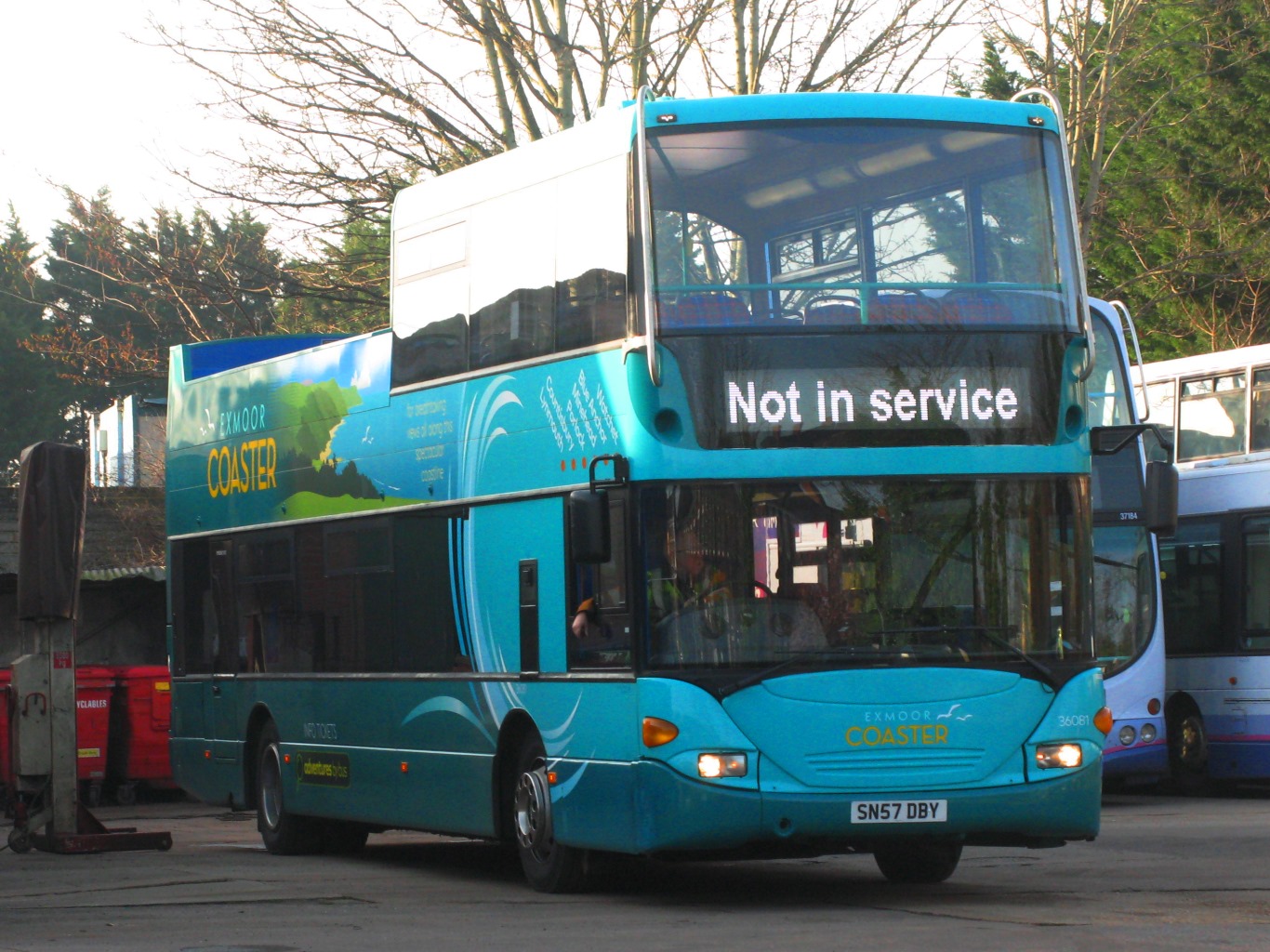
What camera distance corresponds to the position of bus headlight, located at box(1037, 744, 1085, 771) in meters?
11.7

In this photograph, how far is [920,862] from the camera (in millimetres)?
13305

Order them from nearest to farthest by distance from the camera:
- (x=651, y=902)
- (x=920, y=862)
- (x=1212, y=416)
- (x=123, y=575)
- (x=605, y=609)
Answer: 1. (x=605, y=609)
2. (x=651, y=902)
3. (x=920, y=862)
4. (x=1212, y=416)
5. (x=123, y=575)

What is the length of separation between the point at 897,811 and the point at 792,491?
5.53 ft

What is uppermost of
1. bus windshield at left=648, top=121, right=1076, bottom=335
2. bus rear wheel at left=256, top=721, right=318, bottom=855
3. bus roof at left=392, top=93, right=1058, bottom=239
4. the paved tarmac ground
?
bus roof at left=392, top=93, right=1058, bottom=239

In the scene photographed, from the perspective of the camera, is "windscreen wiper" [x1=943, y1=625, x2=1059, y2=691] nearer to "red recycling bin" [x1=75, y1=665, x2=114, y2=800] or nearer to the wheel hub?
the wheel hub

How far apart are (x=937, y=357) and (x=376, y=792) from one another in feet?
17.4

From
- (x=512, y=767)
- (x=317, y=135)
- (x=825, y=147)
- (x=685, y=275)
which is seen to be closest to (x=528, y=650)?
(x=512, y=767)

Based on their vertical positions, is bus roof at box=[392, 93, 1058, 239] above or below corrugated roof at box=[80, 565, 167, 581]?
above

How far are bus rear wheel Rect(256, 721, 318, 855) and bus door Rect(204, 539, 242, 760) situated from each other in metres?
0.47

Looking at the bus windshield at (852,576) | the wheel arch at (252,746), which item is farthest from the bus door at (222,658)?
the bus windshield at (852,576)

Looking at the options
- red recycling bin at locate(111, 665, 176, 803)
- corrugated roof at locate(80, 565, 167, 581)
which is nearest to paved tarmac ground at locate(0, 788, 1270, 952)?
red recycling bin at locate(111, 665, 176, 803)

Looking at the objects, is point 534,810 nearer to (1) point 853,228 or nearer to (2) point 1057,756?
(2) point 1057,756

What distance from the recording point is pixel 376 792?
1505 cm

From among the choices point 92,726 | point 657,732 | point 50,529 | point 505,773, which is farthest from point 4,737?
point 657,732
